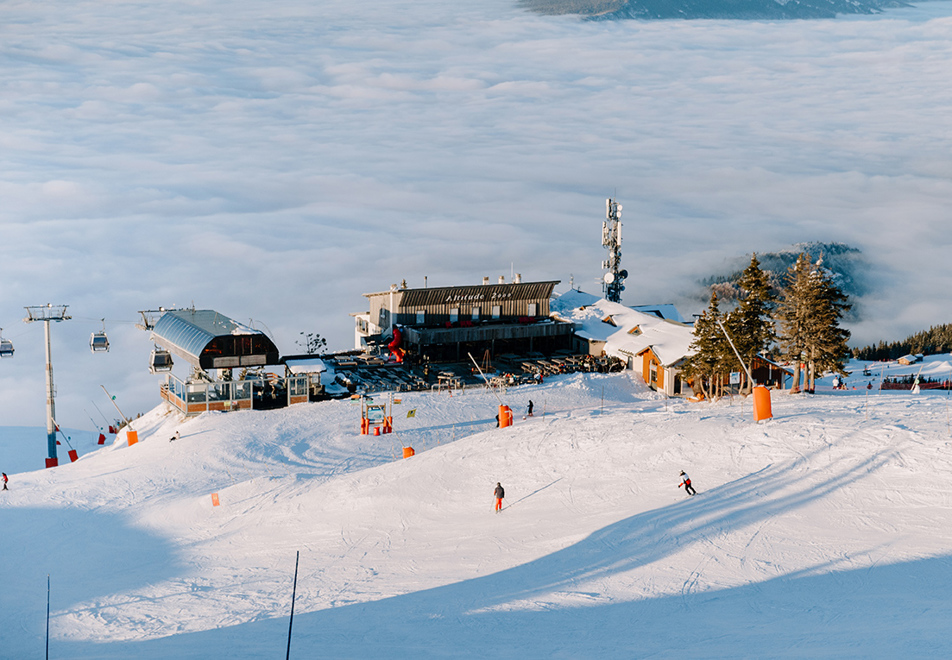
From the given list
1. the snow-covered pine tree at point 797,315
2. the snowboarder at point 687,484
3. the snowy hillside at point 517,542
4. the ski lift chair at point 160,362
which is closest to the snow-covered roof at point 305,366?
the ski lift chair at point 160,362

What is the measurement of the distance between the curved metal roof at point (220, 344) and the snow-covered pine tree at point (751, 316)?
2638 centimetres

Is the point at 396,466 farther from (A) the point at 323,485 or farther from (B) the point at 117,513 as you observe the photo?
(B) the point at 117,513

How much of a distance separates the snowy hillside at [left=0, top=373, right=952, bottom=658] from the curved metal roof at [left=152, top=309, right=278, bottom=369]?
7.49m

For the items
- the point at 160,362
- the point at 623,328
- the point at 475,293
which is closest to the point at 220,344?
the point at 160,362

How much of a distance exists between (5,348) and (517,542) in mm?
35191

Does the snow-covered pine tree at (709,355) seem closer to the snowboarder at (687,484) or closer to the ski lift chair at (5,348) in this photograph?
the snowboarder at (687,484)

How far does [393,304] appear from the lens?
62000 millimetres

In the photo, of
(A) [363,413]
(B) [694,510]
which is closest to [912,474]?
(B) [694,510]

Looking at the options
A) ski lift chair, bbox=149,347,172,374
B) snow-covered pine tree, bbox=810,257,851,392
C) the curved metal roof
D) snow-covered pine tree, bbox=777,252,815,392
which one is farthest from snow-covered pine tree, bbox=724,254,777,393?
ski lift chair, bbox=149,347,172,374

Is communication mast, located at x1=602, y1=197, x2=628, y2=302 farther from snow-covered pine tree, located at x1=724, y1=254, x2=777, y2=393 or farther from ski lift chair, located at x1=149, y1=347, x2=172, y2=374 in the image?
ski lift chair, located at x1=149, y1=347, x2=172, y2=374

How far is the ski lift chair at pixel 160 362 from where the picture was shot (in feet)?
168

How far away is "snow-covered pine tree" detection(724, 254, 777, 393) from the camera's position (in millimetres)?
46938

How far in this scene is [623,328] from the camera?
63.6 m

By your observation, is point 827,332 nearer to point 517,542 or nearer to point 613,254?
point 517,542
